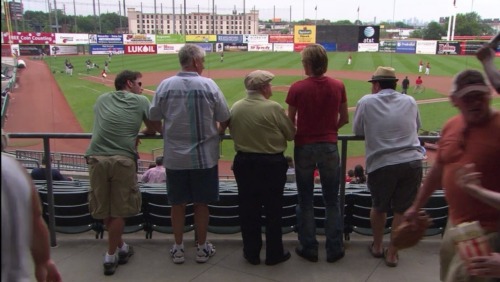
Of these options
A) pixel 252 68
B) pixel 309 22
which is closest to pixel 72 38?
pixel 252 68

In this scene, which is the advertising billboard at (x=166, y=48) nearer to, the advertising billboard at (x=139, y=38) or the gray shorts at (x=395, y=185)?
the advertising billboard at (x=139, y=38)

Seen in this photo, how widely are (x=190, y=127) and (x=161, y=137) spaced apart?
55 centimetres

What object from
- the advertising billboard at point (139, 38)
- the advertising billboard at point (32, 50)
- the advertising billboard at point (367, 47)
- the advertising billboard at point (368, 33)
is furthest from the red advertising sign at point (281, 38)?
the advertising billboard at point (32, 50)

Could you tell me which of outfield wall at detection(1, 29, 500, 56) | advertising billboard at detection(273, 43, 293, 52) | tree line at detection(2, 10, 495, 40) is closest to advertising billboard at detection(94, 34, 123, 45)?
outfield wall at detection(1, 29, 500, 56)

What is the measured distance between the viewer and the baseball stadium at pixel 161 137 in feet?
12.3

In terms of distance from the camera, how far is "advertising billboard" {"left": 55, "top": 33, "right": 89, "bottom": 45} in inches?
2031

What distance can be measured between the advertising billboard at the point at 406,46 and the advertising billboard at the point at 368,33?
10360mm

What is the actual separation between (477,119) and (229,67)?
43167 mm

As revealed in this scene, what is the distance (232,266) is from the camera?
3777 mm

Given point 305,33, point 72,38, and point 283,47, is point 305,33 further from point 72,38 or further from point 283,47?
point 72,38

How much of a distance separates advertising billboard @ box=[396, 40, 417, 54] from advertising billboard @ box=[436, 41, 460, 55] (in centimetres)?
333

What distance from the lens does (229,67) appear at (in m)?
44.7

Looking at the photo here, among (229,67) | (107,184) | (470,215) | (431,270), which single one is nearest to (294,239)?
(431,270)

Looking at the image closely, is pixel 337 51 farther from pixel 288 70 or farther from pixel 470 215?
pixel 470 215
